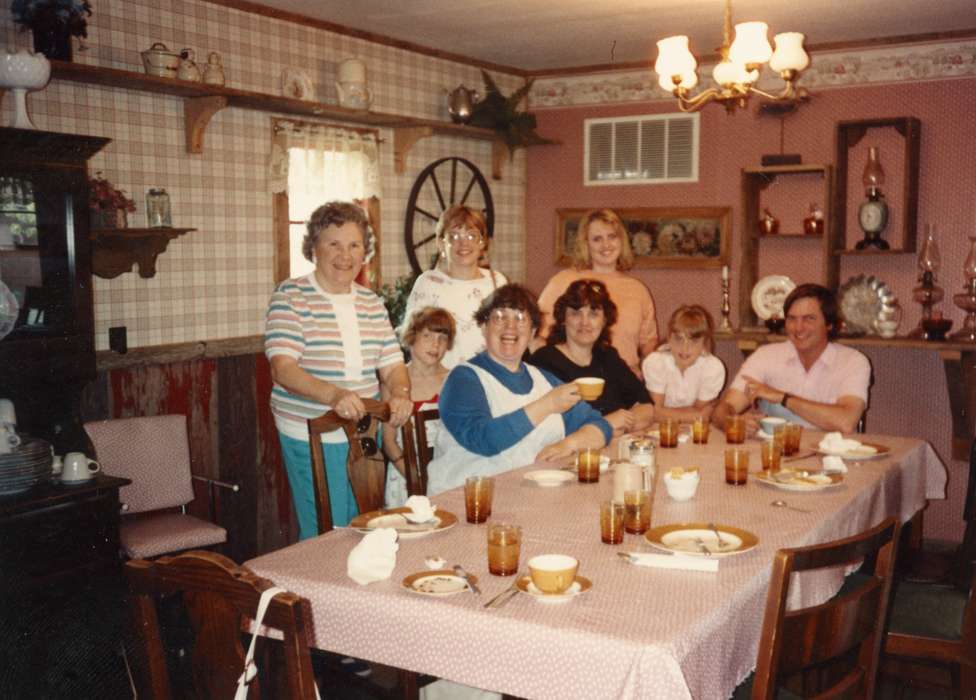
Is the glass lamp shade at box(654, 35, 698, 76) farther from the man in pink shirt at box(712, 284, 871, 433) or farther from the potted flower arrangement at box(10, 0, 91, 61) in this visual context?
the potted flower arrangement at box(10, 0, 91, 61)

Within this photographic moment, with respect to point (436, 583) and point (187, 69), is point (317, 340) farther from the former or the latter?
point (436, 583)

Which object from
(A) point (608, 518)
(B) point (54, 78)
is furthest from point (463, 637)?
(B) point (54, 78)

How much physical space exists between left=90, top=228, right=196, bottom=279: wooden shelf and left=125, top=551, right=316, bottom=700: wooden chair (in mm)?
2372

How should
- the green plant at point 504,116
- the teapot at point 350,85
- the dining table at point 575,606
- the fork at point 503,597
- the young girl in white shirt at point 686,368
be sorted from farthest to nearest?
the green plant at point 504,116 → the teapot at point 350,85 → the young girl in white shirt at point 686,368 → the fork at point 503,597 → the dining table at point 575,606

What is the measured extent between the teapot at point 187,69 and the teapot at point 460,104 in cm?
178

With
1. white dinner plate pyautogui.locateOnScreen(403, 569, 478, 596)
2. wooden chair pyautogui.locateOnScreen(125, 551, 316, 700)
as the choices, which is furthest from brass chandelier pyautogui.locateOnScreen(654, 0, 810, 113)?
wooden chair pyautogui.locateOnScreen(125, 551, 316, 700)

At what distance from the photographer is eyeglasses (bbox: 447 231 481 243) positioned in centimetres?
394

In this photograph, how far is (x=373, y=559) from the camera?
193cm

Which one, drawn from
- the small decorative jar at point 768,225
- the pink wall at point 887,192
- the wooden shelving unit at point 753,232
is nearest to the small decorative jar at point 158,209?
the pink wall at point 887,192

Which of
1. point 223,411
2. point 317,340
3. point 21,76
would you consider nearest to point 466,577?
point 317,340

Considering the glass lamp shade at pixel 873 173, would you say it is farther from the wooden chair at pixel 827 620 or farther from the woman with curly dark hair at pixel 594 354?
the wooden chair at pixel 827 620

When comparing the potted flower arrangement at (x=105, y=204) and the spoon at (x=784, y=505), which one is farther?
the potted flower arrangement at (x=105, y=204)

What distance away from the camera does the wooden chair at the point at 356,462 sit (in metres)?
2.69

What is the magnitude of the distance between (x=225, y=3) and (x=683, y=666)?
358cm
